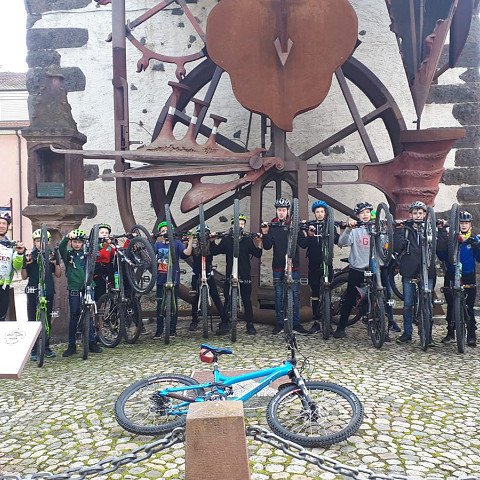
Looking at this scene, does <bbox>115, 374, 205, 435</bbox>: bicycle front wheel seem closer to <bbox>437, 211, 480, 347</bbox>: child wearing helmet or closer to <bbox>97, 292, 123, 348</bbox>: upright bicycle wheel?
<bbox>97, 292, 123, 348</bbox>: upright bicycle wheel

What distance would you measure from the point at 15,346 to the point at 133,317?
3334mm

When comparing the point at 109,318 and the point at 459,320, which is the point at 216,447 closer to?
the point at 459,320

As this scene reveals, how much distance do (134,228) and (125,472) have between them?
11.5ft

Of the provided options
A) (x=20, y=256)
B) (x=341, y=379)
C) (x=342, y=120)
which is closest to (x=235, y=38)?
(x=342, y=120)

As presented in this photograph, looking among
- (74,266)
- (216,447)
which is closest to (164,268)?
(74,266)

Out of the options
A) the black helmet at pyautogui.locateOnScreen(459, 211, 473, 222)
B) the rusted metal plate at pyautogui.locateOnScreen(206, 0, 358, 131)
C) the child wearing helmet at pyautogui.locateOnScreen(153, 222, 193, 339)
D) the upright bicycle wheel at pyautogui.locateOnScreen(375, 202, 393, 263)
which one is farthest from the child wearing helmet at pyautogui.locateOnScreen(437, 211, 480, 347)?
the child wearing helmet at pyautogui.locateOnScreen(153, 222, 193, 339)

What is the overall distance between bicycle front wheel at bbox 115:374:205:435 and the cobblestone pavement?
0.37 feet

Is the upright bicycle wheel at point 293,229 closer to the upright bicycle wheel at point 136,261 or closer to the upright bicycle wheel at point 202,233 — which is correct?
the upright bicycle wheel at point 202,233

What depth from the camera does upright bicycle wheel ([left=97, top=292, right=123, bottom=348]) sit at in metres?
5.96

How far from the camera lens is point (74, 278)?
567cm

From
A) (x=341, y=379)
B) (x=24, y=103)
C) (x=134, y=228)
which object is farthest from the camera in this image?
(x=24, y=103)

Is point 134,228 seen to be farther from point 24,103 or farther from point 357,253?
point 24,103

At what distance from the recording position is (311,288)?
6.68m

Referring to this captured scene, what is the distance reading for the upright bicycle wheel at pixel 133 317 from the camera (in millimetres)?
6008
